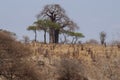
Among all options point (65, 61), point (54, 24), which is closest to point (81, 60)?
point (65, 61)

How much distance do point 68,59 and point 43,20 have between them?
15.0 m

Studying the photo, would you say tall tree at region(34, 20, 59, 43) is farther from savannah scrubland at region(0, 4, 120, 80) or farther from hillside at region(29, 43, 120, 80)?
hillside at region(29, 43, 120, 80)

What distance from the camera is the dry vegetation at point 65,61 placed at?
2867cm

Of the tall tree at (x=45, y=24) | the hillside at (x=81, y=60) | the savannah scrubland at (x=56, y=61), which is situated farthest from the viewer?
the tall tree at (x=45, y=24)

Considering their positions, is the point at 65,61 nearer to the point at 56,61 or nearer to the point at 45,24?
the point at 56,61

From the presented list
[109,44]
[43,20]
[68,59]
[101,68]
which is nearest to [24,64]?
[68,59]

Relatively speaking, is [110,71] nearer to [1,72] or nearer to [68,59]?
[68,59]

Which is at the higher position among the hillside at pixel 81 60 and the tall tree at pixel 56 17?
the tall tree at pixel 56 17

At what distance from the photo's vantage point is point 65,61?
33.2 metres

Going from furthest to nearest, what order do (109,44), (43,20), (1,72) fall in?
(43,20) → (109,44) → (1,72)

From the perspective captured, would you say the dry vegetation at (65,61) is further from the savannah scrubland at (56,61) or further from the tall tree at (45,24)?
the tall tree at (45,24)

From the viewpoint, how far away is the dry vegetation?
28.7 m

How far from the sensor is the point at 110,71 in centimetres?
3397

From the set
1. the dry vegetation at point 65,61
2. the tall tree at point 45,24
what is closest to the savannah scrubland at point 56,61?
the dry vegetation at point 65,61
